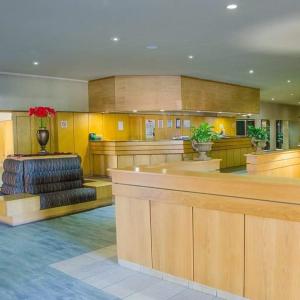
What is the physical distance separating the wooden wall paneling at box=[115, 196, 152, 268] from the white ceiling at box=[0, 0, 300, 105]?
2.68 metres

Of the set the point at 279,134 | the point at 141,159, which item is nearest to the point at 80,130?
the point at 141,159

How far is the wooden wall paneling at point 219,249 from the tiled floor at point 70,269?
19 cm

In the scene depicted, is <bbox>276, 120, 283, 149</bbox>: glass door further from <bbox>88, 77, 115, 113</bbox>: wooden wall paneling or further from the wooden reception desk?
<bbox>88, 77, 115, 113</bbox>: wooden wall paneling

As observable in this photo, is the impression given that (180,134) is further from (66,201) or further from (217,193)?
(217,193)

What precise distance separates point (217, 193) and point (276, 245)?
22.1 inches

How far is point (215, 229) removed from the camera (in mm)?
2742

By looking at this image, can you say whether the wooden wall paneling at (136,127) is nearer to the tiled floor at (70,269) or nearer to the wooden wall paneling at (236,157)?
the wooden wall paneling at (236,157)

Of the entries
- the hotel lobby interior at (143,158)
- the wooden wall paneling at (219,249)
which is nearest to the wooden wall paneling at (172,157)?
the hotel lobby interior at (143,158)

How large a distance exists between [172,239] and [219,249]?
46 centimetres

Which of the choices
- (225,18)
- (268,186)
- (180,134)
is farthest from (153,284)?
(180,134)

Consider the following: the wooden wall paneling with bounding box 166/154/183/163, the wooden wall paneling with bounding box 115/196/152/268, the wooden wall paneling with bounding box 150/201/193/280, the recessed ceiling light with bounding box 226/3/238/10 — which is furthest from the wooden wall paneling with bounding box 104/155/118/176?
the wooden wall paneling with bounding box 150/201/193/280

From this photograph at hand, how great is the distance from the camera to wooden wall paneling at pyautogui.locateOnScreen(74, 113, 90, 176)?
10.3 meters

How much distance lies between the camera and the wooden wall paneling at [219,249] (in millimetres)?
2633

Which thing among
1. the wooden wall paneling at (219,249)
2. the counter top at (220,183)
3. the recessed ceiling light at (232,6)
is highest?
the recessed ceiling light at (232,6)
